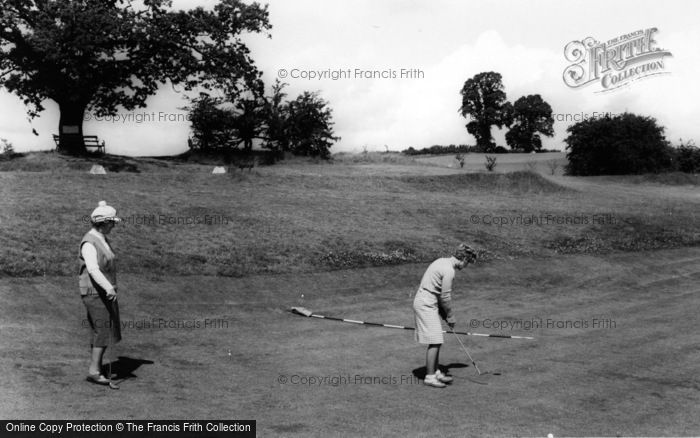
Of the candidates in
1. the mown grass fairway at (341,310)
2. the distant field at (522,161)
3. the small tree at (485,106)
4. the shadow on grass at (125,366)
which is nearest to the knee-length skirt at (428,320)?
the mown grass fairway at (341,310)

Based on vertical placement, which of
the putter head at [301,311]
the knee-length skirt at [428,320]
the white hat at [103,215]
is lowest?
the putter head at [301,311]

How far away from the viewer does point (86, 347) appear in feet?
40.4

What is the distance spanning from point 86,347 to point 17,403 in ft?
11.8

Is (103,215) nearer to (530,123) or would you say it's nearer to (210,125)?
(210,125)

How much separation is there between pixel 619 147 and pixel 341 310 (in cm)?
5243

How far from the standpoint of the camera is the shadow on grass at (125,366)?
10.5m

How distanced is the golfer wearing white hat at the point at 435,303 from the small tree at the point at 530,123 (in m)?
92.8

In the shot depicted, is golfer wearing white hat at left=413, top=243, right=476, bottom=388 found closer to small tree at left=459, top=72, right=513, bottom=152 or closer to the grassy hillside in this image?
the grassy hillside

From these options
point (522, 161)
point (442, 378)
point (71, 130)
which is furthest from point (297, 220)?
point (522, 161)

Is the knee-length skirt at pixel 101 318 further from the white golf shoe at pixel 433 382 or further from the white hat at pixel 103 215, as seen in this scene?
the white golf shoe at pixel 433 382

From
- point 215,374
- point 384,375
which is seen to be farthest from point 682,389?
point 215,374

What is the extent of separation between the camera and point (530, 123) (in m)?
101

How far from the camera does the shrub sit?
63625mm

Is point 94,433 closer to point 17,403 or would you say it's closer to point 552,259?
point 17,403
